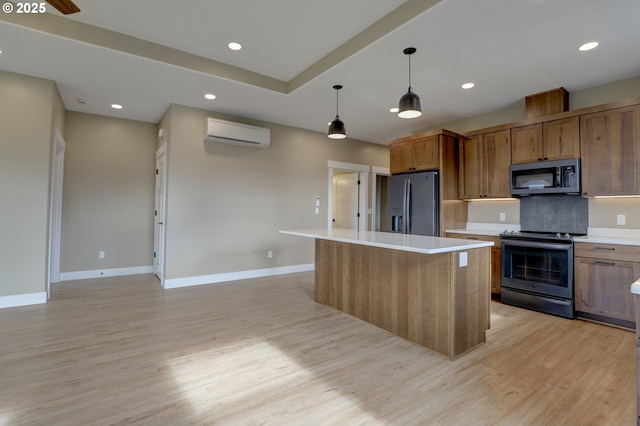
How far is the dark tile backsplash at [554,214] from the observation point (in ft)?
12.5

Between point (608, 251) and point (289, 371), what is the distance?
3.46 metres

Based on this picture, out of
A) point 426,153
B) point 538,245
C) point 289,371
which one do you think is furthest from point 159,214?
point 538,245

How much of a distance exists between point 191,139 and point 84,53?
174 centimetres

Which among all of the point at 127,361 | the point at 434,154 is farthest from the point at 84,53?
the point at 434,154

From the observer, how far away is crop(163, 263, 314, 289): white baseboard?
4.59 metres

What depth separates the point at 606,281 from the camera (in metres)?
3.20

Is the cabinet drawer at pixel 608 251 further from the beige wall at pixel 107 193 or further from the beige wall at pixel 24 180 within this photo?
the beige wall at pixel 107 193

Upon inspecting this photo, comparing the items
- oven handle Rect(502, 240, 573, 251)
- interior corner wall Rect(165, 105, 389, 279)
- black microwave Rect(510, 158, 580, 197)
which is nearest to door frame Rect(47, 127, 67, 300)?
interior corner wall Rect(165, 105, 389, 279)

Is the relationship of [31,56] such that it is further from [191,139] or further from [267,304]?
[267,304]

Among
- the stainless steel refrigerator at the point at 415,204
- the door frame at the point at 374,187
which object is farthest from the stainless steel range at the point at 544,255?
the door frame at the point at 374,187

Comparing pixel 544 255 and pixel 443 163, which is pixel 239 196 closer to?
pixel 443 163

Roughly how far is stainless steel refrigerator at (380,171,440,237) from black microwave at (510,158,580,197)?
103cm

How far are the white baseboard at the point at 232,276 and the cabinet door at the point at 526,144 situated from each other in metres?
3.90

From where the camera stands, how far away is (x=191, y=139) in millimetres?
4719
